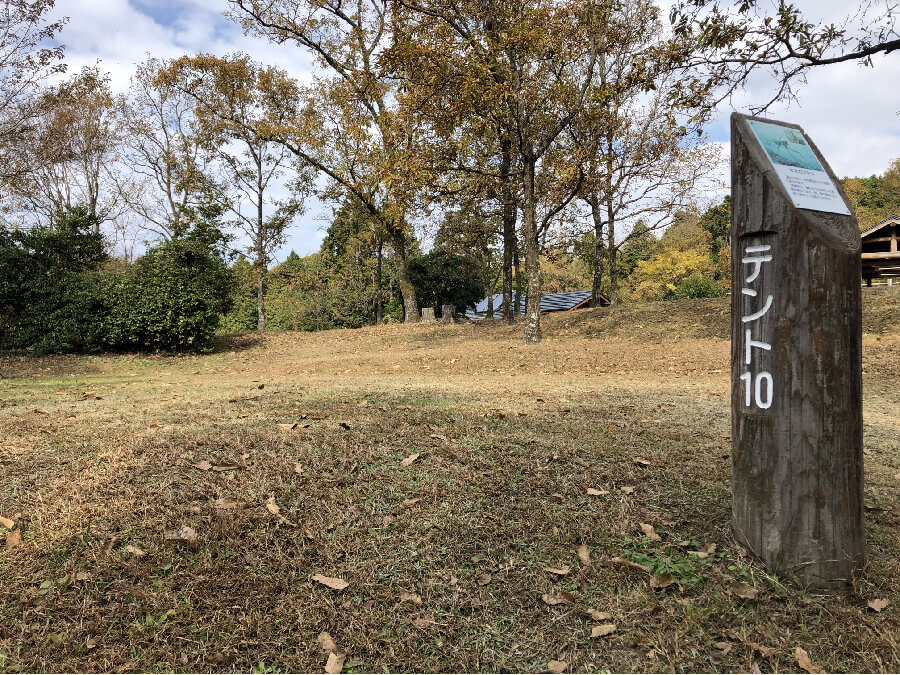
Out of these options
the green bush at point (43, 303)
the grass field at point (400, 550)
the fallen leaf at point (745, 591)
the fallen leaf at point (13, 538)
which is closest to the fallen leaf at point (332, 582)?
the grass field at point (400, 550)

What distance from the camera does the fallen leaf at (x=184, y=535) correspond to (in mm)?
2744

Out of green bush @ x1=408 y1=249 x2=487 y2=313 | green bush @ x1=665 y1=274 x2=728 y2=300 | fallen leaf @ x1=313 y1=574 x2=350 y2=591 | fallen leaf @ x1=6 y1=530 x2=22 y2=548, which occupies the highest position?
green bush @ x1=408 y1=249 x2=487 y2=313

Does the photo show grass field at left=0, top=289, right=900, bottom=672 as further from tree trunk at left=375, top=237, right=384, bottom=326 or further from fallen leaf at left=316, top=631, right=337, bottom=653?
tree trunk at left=375, top=237, right=384, bottom=326

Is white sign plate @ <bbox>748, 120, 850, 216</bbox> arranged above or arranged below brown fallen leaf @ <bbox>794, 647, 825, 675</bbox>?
above

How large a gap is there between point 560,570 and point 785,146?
2.42 metres

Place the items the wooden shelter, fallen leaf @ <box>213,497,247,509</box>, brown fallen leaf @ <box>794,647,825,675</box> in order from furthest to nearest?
the wooden shelter
fallen leaf @ <box>213,497,247,509</box>
brown fallen leaf @ <box>794,647,825,675</box>

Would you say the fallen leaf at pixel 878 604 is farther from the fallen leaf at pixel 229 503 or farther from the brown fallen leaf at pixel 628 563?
the fallen leaf at pixel 229 503

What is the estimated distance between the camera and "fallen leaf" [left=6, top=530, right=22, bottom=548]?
2721 mm

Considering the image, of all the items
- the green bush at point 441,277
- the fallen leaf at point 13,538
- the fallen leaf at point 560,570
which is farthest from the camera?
the green bush at point 441,277

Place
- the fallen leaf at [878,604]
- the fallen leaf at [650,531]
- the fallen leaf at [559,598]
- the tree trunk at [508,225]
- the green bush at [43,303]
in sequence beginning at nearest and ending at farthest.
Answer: the fallen leaf at [878,604]
the fallen leaf at [559,598]
the fallen leaf at [650,531]
the green bush at [43,303]
the tree trunk at [508,225]

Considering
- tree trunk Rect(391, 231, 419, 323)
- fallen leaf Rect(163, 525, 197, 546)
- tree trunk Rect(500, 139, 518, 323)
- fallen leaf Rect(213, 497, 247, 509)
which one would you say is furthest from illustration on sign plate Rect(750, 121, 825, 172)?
tree trunk Rect(391, 231, 419, 323)

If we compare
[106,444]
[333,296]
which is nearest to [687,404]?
[106,444]

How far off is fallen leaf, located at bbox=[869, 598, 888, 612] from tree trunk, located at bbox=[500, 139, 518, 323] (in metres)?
13.0

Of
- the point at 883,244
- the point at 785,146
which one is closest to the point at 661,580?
the point at 785,146
